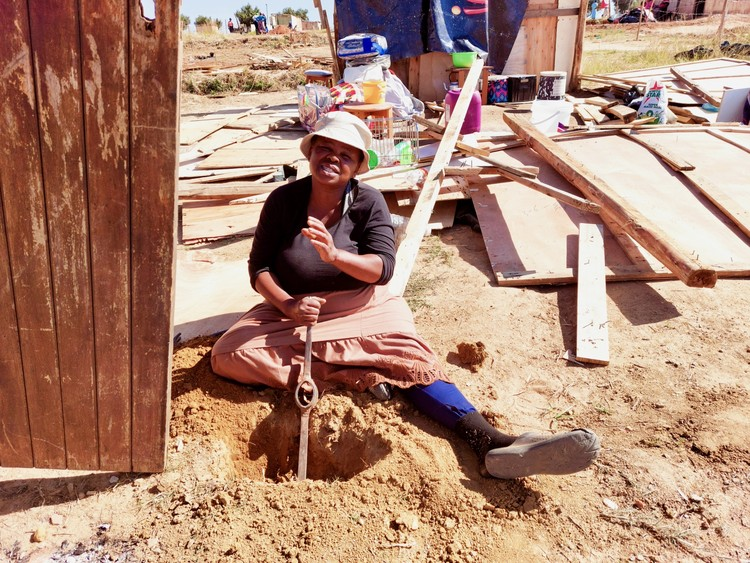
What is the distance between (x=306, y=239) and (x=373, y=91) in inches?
173

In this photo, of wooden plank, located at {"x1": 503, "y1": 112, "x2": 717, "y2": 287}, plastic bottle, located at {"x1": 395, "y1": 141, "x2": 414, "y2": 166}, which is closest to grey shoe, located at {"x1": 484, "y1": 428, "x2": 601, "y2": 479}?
wooden plank, located at {"x1": 503, "y1": 112, "x2": 717, "y2": 287}

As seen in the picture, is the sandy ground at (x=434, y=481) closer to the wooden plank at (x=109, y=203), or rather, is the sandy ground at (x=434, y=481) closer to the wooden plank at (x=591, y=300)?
the wooden plank at (x=591, y=300)

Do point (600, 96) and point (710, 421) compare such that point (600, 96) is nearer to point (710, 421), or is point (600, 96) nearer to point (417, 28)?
point (417, 28)

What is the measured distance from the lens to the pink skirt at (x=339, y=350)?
8.91 feet

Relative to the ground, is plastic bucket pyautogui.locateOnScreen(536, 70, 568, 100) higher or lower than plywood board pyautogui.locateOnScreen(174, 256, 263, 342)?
higher

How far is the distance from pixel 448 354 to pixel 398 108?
573 cm

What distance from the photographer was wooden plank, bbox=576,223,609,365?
3380 mm

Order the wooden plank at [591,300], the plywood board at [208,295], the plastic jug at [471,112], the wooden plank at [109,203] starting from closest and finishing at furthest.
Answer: the wooden plank at [109,203] < the wooden plank at [591,300] < the plywood board at [208,295] < the plastic jug at [471,112]

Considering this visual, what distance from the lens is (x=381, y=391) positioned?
8.96 ft

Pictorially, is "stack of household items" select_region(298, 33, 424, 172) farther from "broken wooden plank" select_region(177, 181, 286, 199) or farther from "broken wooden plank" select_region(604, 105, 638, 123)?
"broken wooden plank" select_region(604, 105, 638, 123)

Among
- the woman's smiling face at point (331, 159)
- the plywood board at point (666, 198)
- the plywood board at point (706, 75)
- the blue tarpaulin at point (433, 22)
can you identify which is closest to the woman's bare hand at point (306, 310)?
the woman's smiling face at point (331, 159)

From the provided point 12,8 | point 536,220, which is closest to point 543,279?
point 536,220

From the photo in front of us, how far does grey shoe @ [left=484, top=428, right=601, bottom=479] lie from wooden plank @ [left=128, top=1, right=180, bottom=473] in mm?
1308

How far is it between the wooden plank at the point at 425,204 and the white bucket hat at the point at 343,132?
3.82 ft
